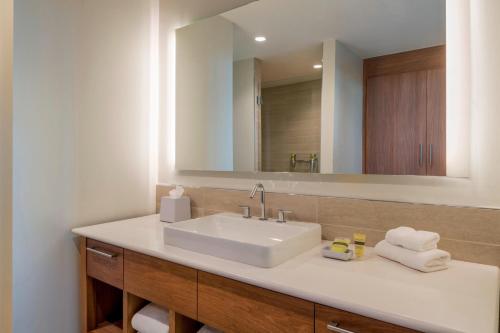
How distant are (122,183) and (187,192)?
0.38 m

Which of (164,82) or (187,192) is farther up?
(164,82)

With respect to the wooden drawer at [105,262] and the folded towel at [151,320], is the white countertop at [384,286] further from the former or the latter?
the folded towel at [151,320]

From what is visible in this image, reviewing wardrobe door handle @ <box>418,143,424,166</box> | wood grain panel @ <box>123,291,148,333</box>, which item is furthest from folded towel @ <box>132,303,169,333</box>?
wardrobe door handle @ <box>418,143,424,166</box>

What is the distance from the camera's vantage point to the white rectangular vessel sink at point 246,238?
1.06 m

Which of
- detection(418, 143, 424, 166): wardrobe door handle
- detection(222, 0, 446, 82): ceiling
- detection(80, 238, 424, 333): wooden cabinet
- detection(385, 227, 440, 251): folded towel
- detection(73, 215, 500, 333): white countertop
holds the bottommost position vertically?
detection(80, 238, 424, 333): wooden cabinet

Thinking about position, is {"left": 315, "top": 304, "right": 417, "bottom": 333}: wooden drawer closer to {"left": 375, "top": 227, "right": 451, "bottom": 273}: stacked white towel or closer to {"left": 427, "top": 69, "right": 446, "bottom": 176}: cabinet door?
{"left": 375, "top": 227, "right": 451, "bottom": 273}: stacked white towel

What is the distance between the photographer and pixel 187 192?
1893 mm

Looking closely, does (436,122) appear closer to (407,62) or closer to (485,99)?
(485,99)

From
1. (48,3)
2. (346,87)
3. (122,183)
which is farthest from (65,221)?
(346,87)

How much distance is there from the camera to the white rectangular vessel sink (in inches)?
41.8

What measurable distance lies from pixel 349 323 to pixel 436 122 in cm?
82

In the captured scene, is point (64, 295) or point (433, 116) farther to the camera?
point (64, 295)

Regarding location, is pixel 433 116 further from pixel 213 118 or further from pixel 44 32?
pixel 44 32

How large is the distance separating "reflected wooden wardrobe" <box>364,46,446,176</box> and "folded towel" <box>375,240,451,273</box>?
320 mm
